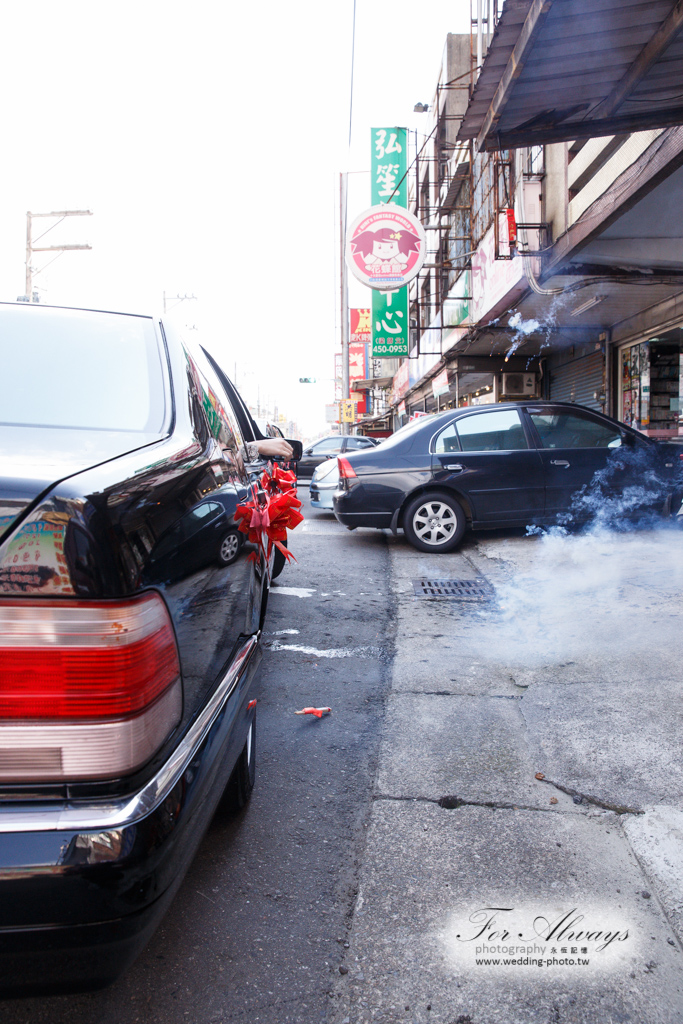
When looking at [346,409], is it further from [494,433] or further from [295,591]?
[295,591]

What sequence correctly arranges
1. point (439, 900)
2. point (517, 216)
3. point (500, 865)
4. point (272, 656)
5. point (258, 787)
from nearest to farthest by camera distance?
point (439, 900), point (500, 865), point (258, 787), point (272, 656), point (517, 216)

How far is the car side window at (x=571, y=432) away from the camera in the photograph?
7.00 metres

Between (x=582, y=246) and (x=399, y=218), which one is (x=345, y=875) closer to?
(x=582, y=246)

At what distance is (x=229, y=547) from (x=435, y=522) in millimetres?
5248

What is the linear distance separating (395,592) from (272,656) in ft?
5.69

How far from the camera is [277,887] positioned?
6.21 feet

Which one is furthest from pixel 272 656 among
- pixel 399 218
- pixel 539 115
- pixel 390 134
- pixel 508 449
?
pixel 390 134

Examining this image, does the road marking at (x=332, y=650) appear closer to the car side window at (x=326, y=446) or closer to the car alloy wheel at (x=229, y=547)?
the car alloy wheel at (x=229, y=547)

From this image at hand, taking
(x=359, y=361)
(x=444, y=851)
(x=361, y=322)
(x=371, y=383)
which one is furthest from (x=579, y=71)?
(x=371, y=383)

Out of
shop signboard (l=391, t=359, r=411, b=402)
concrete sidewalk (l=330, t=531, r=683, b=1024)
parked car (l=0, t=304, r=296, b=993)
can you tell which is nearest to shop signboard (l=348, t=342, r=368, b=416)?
shop signboard (l=391, t=359, r=411, b=402)

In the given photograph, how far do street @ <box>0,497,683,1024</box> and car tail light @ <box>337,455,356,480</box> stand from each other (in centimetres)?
326

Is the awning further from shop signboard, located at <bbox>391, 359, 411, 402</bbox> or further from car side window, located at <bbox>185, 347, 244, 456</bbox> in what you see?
car side window, located at <bbox>185, 347, 244, 456</bbox>

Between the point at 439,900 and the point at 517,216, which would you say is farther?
the point at 517,216

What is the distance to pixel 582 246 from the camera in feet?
25.6
